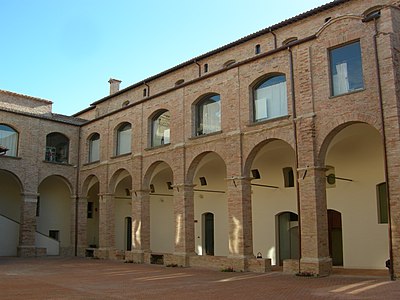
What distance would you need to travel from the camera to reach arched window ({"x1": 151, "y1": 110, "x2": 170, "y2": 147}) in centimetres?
2378

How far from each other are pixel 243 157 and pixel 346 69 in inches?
213

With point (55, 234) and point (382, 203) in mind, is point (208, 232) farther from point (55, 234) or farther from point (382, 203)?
point (55, 234)

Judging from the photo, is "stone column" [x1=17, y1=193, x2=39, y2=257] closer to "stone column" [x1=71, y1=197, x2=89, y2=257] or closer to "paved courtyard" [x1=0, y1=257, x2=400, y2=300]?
"stone column" [x1=71, y1=197, x2=89, y2=257]

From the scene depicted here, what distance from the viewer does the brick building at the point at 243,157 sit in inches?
634

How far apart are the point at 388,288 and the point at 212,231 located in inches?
585

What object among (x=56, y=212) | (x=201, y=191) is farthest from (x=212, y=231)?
(x=56, y=212)

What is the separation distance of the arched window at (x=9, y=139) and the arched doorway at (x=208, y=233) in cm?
1225

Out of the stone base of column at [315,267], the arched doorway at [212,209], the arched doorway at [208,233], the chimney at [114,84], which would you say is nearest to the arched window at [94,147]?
the arched doorway at [212,209]

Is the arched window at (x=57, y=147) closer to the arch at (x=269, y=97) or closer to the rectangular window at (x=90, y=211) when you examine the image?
the rectangular window at (x=90, y=211)

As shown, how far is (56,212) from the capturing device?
31.5 metres

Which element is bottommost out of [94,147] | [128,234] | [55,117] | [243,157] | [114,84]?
[128,234]

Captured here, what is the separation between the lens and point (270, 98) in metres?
18.8

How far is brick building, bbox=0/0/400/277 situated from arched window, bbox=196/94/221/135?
0.22 feet

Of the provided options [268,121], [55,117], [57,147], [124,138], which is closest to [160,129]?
[124,138]
